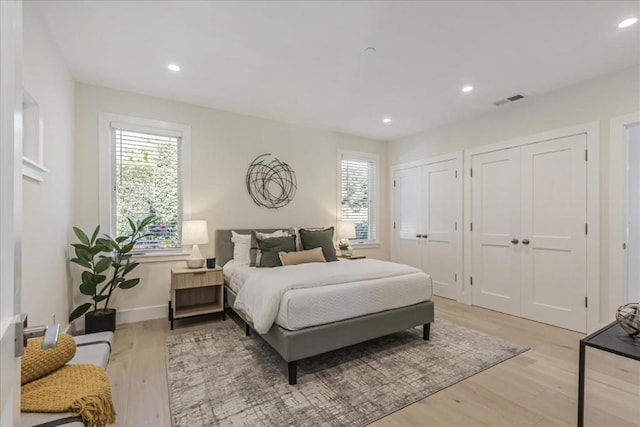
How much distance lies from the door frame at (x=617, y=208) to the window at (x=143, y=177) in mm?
4671

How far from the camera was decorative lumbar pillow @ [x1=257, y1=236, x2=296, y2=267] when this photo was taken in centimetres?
332

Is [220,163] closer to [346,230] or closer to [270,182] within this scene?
[270,182]

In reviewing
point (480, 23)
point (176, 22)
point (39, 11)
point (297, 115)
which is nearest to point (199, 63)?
point (176, 22)

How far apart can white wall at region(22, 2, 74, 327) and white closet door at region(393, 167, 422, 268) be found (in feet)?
15.1

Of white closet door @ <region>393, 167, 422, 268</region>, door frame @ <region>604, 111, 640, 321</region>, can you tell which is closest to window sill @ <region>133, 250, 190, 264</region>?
white closet door @ <region>393, 167, 422, 268</region>

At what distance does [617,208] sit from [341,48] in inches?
121

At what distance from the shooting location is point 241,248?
3.73 metres

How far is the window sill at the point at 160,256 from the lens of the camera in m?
3.46

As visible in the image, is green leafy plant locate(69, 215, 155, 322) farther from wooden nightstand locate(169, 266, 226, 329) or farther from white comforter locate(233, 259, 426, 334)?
white comforter locate(233, 259, 426, 334)

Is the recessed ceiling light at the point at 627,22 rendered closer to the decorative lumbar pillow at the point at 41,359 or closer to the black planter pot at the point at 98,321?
the decorative lumbar pillow at the point at 41,359

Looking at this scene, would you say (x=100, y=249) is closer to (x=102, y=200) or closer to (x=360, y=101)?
(x=102, y=200)

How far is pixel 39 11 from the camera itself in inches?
83.6

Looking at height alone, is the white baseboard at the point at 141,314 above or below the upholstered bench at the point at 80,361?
below

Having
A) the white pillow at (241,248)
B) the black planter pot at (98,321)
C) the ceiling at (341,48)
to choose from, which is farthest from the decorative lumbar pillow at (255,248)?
the ceiling at (341,48)
